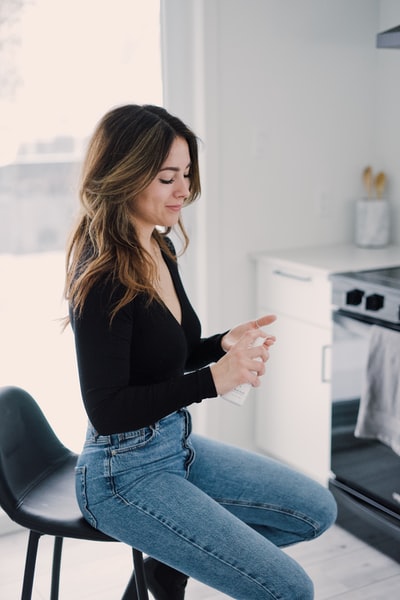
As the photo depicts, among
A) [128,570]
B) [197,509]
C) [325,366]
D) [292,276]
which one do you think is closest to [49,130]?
[292,276]

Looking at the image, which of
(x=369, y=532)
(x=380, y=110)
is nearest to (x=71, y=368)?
(x=369, y=532)

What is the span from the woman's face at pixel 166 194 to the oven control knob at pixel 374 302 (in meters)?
0.92

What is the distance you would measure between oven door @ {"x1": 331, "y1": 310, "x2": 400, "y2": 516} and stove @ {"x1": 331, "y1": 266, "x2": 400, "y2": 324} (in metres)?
0.05

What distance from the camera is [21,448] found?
5.79 feet

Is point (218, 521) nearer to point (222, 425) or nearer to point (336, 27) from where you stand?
point (222, 425)

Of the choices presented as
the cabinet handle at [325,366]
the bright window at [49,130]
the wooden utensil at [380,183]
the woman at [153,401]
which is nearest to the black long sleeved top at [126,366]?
the woman at [153,401]

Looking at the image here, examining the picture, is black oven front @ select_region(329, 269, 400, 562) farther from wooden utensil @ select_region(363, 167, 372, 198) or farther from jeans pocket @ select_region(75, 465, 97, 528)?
jeans pocket @ select_region(75, 465, 97, 528)

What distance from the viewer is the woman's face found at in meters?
1.67

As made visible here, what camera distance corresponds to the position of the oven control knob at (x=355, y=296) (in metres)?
2.52

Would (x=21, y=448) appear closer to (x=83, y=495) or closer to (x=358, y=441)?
(x=83, y=495)

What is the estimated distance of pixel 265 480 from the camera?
179 centimetres

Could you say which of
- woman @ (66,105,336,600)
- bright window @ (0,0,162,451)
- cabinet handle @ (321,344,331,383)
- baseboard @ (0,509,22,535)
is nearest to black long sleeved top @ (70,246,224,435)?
woman @ (66,105,336,600)

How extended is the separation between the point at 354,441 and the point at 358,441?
0.02m

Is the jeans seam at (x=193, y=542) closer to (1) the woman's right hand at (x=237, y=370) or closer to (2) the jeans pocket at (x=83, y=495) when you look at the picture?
(2) the jeans pocket at (x=83, y=495)
